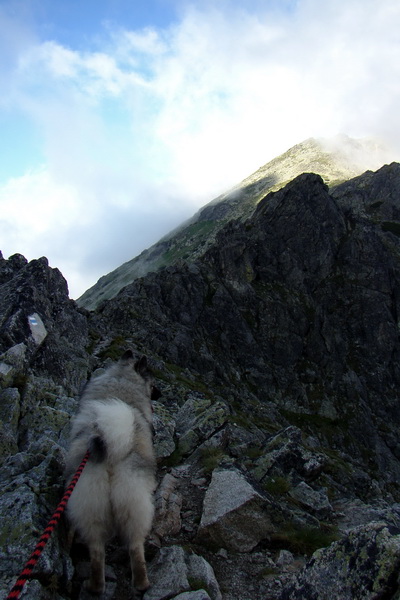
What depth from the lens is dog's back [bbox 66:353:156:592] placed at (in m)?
5.31

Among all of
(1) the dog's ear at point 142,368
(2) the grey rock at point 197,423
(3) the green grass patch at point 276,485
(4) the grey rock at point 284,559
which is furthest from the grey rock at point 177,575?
(2) the grey rock at point 197,423

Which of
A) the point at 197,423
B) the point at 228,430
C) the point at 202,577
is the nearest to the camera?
the point at 202,577

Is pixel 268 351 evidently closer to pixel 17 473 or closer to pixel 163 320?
Result: pixel 163 320

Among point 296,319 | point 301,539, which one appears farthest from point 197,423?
point 296,319

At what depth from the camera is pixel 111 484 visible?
17.7 feet

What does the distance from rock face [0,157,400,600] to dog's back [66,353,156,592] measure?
1.59 ft

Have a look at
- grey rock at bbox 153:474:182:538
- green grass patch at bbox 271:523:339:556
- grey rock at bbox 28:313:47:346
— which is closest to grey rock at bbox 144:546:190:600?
grey rock at bbox 153:474:182:538

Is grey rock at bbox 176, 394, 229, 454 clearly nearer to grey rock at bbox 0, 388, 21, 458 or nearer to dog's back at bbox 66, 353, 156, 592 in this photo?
grey rock at bbox 0, 388, 21, 458

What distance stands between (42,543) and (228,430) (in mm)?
10618

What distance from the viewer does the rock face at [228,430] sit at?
213 inches

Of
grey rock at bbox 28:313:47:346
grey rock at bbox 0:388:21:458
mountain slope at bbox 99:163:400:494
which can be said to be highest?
grey rock at bbox 28:313:47:346

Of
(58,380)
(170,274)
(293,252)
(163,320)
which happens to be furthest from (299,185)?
(58,380)

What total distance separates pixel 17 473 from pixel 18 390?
434 centimetres

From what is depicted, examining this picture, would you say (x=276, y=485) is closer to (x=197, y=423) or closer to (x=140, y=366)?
(x=197, y=423)
